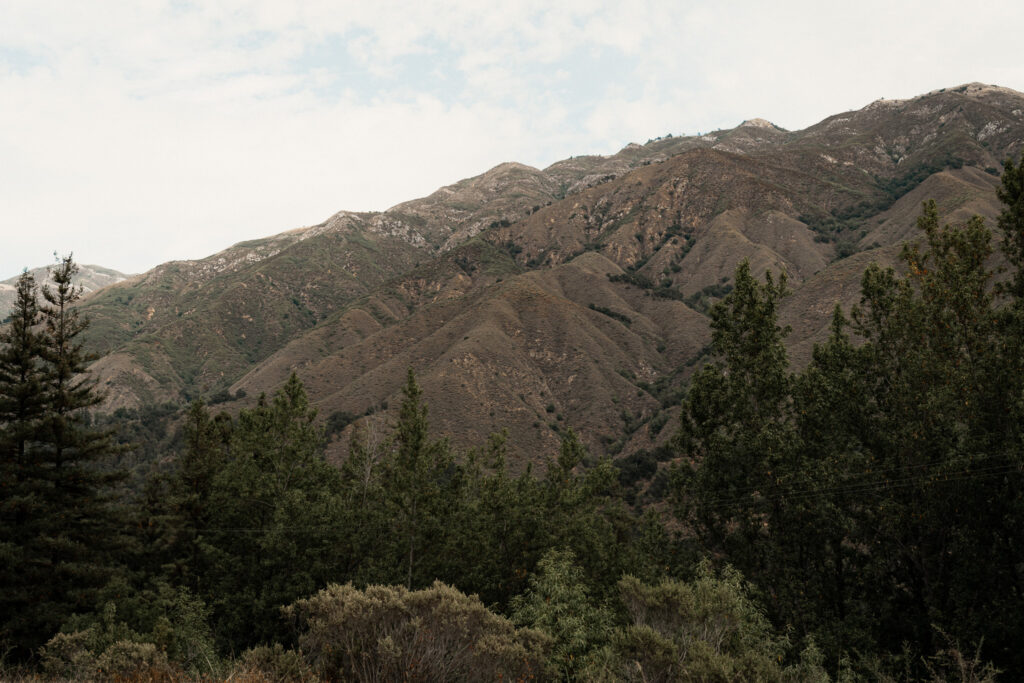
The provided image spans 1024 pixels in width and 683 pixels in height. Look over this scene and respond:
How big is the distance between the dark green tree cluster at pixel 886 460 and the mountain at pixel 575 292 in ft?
95.2

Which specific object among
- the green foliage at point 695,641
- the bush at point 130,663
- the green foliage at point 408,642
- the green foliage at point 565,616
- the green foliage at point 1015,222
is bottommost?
the green foliage at point 565,616

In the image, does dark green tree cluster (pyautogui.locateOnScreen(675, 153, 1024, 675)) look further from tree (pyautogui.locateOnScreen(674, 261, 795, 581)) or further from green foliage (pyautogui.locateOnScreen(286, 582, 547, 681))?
green foliage (pyautogui.locateOnScreen(286, 582, 547, 681))

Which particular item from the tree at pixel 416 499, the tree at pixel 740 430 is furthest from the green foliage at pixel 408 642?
the tree at pixel 740 430

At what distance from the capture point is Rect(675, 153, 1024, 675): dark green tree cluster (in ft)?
49.5

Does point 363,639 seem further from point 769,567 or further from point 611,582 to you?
point 769,567

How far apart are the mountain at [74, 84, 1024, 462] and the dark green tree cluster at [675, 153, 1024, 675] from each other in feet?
95.2

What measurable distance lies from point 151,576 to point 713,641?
26.6m

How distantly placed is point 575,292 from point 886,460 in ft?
301

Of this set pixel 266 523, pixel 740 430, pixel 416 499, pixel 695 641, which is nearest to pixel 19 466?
pixel 266 523

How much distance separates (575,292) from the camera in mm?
109062

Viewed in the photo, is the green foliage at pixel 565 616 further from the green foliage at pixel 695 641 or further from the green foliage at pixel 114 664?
the green foliage at pixel 114 664

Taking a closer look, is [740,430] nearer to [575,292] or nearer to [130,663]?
[130,663]

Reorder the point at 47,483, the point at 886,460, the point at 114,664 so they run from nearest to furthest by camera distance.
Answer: the point at 114,664 < the point at 886,460 < the point at 47,483

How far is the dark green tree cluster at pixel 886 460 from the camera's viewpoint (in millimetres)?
15102
